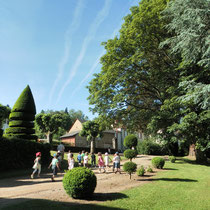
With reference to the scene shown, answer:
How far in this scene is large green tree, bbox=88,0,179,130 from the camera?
19.3 m

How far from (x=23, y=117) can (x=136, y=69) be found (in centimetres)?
1329

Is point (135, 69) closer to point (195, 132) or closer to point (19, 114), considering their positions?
point (195, 132)

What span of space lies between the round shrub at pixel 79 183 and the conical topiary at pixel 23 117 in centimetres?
1301

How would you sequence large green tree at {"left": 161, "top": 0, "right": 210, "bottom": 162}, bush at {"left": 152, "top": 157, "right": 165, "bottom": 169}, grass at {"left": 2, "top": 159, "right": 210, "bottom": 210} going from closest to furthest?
1. grass at {"left": 2, "top": 159, "right": 210, "bottom": 210}
2. large green tree at {"left": 161, "top": 0, "right": 210, "bottom": 162}
3. bush at {"left": 152, "top": 157, "right": 165, "bottom": 169}

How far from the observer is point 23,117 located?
64.9 ft

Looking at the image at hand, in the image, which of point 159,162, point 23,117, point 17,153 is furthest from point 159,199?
point 23,117

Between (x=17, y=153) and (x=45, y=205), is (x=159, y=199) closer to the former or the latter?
(x=45, y=205)

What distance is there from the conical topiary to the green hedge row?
1860 mm

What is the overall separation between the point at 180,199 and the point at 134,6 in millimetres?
19527

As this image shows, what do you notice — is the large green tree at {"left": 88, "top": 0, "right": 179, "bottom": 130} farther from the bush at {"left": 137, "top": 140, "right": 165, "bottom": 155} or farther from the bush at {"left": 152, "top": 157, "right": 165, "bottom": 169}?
the bush at {"left": 137, "top": 140, "right": 165, "bottom": 155}

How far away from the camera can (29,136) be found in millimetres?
19688

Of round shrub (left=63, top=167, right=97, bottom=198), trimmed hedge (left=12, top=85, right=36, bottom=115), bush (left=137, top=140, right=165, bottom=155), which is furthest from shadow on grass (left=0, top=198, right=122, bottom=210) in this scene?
Result: bush (left=137, top=140, right=165, bottom=155)

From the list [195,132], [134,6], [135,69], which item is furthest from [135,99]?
[134,6]

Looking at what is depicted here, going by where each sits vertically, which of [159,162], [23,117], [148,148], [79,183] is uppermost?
[23,117]
